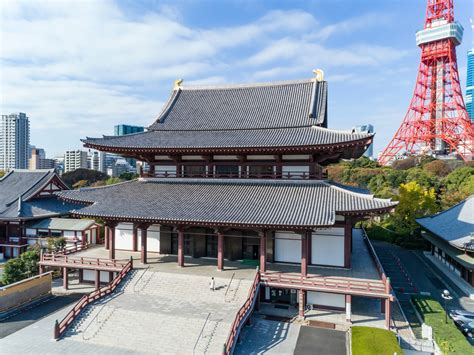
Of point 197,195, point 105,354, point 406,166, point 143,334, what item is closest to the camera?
point 105,354

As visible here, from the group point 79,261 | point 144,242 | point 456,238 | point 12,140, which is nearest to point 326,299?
point 144,242

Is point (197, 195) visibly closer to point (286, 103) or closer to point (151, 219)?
point (151, 219)

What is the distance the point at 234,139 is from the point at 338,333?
1380 cm

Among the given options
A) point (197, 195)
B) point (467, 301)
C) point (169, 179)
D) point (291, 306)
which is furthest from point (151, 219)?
point (467, 301)

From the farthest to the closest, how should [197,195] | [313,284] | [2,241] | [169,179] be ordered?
[2,241] < [169,179] < [197,195] < [313,284]

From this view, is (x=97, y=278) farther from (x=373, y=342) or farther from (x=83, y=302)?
(x=373, y=342)

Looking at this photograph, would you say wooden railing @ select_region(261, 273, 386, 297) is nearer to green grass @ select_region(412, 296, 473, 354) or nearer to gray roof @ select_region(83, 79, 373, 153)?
green grass @ select_region(412, 296, 473, 354)

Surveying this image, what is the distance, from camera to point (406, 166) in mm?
76938

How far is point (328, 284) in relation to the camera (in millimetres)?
17375

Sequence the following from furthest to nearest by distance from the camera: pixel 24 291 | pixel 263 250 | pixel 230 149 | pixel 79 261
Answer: pixel 79 261 → pixel 230 149 → pixel 24 291 → pixel 263 250

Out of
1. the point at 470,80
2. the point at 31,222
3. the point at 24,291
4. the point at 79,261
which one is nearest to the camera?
the point at 24,291

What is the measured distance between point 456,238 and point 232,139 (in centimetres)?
2033

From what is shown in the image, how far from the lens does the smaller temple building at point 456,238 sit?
2369cm

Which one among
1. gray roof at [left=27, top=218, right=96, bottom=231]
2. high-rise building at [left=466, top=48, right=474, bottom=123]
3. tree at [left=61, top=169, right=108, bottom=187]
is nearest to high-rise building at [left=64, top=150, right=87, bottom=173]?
tree at [left=61, top=169, right=108, bottom=187]
